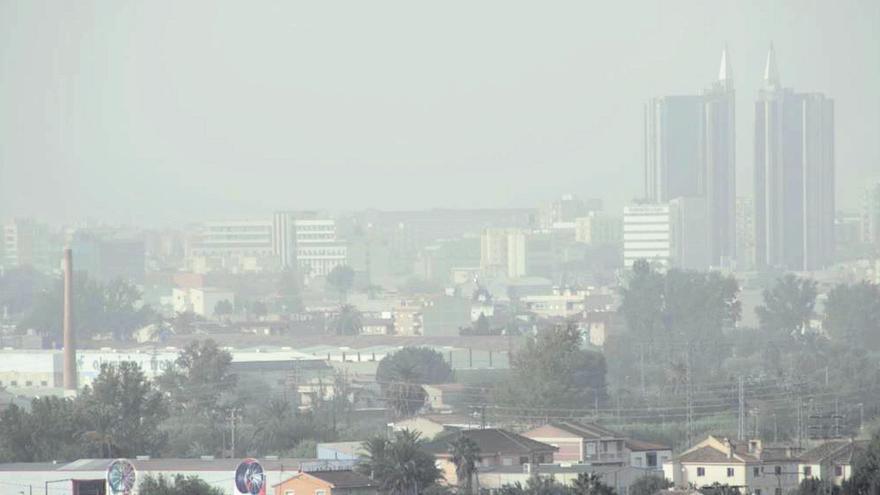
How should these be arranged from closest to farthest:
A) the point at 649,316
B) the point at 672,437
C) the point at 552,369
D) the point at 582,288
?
the point at 672,437
the point at 552,369
the point at 649,316
the point at 582,288

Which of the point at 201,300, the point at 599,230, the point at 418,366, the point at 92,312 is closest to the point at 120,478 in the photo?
the point at 418,366

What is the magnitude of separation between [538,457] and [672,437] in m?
6.98

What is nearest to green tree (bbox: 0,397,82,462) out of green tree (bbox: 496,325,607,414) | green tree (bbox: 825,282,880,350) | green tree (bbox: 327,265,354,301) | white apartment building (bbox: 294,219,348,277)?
green tree (bbox: 496,325,607,414)

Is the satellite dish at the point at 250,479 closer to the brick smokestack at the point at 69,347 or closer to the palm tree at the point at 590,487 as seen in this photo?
the palm tree at the point at 590,487

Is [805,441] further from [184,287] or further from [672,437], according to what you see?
[184,287]

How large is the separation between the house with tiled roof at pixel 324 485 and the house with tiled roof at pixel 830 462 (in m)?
5.74

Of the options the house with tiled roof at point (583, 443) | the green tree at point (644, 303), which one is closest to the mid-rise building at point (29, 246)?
the green tree at point (644, 303)

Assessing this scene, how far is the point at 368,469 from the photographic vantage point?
35.6 metres

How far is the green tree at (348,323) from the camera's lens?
88.3 m

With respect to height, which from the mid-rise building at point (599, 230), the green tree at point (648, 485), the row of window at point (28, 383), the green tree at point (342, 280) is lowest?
the green tree at point (648, 485)

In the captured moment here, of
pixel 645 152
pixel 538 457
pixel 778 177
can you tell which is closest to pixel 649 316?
pixel 538 457

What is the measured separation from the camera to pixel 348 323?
89312 millimetres

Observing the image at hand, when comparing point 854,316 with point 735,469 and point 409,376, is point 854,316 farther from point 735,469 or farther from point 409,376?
point 735,469

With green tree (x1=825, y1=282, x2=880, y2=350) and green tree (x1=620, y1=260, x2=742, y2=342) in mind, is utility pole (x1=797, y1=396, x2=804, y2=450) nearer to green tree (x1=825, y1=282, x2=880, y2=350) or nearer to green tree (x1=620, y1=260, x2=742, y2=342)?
green tree (x1=620, y1=260, x2=742, y2=342)
